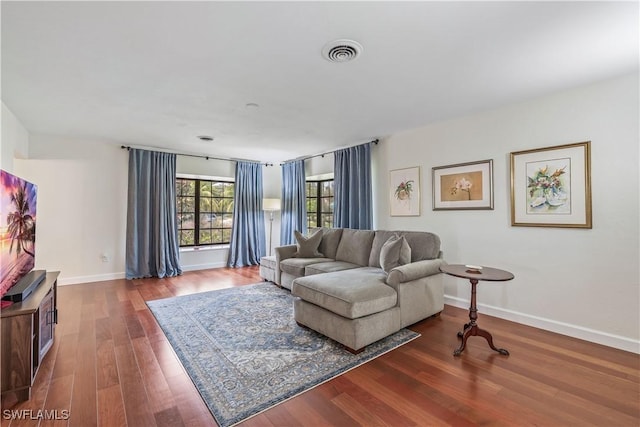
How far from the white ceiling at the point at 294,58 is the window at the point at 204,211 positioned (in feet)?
7.62

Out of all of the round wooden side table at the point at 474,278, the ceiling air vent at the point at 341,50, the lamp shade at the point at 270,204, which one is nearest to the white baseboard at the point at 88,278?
the lamp shade at the point at 270,204

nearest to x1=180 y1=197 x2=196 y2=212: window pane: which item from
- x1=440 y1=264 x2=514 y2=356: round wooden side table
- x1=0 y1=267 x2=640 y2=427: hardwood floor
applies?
x1=0 y1=267 x2=640 y2=427: hardwood floor

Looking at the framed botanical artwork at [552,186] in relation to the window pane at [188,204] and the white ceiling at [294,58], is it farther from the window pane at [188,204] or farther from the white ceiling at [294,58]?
the window pane at [188,204]

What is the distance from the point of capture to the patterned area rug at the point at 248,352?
6.11 ft

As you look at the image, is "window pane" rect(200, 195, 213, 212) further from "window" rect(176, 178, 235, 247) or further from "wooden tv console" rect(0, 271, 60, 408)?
"wooden tv console" rect(0, 271, 60, 408)

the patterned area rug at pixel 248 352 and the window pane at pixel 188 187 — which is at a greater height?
the window pane at pixel 188 187

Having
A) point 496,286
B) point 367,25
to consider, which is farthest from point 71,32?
point 496,286

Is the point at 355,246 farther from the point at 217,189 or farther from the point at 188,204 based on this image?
the point at 188,204

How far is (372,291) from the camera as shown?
8.38 ft

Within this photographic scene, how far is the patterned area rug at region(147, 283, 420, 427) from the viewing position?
6.11 feet

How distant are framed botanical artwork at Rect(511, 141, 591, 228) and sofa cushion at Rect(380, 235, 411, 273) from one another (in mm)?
1214

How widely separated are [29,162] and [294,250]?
13.6ft

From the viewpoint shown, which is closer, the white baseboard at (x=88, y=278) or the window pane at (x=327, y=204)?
the white baseboard at (x=88, y=278)

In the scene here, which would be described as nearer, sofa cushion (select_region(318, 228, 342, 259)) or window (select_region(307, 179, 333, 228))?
sofa cushion (select_region(318, 228, 342, 259))
